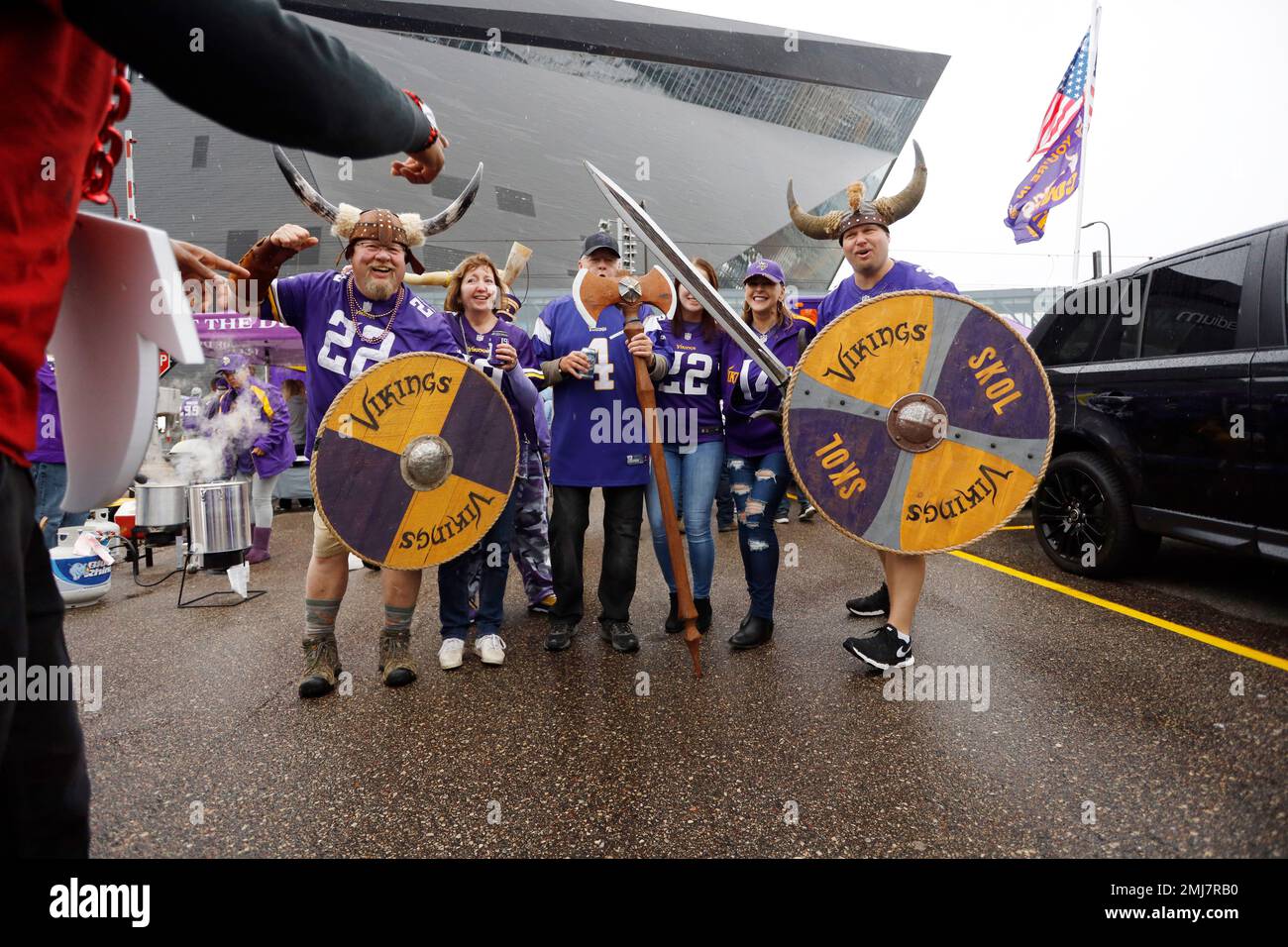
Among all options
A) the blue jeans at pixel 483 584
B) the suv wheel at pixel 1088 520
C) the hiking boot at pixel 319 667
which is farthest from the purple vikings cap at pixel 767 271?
the hiking boot at pixel 319 667

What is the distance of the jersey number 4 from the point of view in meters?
2.77

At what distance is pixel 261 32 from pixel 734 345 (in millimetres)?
2843

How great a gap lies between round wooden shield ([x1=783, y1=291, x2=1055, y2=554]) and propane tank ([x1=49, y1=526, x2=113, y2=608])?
4896 millimetres

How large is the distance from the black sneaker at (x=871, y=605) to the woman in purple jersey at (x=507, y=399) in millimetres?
1968

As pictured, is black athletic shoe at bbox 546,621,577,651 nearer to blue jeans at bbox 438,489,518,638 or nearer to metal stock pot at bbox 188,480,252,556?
A: blue jeans at bbox 438,489,518,638

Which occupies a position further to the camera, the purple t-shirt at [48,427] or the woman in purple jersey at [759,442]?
the purple t-shirt at [48,427]

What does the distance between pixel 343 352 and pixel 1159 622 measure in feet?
13.7

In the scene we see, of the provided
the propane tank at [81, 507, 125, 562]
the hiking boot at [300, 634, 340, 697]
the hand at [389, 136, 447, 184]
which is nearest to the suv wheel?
the hand at [389, 136, 447, 184]

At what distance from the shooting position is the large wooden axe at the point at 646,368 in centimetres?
293

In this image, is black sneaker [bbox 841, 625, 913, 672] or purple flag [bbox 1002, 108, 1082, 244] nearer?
black sneaker [bbox 841, 625, 913, 672]

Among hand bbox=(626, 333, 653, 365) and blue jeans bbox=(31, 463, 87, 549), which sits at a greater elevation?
hand bbox=(626, 333, 653, 365)

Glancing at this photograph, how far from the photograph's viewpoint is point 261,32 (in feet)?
2.43

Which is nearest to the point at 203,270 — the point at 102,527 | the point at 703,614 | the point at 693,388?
the point at 693,388

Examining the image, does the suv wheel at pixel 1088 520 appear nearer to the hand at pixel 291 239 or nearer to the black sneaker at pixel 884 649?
the black sneaker at pixel 884 649
